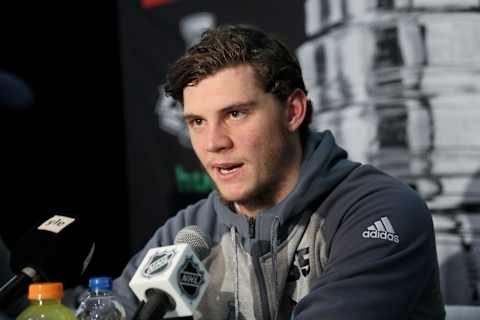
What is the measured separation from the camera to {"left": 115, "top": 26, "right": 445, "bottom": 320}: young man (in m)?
Result: 1.81

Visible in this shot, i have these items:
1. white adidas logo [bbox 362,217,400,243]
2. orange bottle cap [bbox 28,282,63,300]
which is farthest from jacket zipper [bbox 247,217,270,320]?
orange bottle cap [bbox 28,282,63,300]

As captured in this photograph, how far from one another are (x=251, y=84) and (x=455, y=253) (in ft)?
3.84

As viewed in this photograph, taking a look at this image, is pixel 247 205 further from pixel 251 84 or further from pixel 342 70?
pixel 342 70

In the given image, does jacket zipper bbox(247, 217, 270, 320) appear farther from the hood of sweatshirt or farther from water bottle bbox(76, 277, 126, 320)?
water bottle bbox(76, 277, 126, 320)

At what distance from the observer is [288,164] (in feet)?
6.70

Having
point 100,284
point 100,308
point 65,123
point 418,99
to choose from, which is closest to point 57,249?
point 100,284

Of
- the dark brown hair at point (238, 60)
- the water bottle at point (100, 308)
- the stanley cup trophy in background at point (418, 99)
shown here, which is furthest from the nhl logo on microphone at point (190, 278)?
Result: the stanley cup trophy in background at point (418, 99)

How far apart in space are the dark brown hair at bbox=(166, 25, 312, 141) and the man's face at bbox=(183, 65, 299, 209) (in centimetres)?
2

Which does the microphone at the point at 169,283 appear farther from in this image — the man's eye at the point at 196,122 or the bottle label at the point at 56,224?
the man's eye at the point at 196,122

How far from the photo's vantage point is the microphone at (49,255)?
133cm

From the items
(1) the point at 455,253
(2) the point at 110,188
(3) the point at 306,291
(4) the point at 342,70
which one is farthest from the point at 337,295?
(2) the point at 110,188

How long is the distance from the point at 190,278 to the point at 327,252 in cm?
54

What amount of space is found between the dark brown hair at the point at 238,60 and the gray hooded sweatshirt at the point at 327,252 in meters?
0.20

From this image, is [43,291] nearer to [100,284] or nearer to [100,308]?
[100,284]
